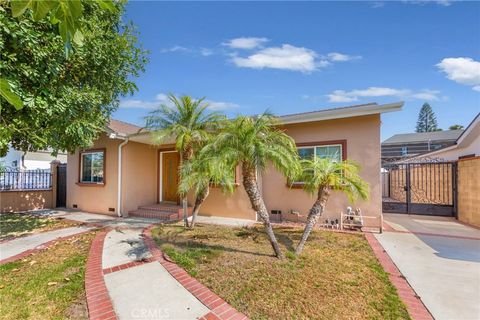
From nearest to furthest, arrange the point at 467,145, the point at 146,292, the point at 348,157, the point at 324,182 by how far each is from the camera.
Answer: the point at 146,292, the point at 324,182, the point at 348,157, the point at 467,145

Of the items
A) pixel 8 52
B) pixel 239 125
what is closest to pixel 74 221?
pixel 8 52

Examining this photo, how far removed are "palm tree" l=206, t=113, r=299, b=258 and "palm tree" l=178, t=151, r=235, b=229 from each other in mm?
233

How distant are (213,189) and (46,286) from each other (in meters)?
7.05

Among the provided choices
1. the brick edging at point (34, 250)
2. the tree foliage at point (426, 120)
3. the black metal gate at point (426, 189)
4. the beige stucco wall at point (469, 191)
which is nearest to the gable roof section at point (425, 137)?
the black metal gate at point (426, 189)

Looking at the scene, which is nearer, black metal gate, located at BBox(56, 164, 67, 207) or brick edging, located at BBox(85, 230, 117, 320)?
brick edging, located at BBox(85, 230, 117, 320)

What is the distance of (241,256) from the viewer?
5.56m

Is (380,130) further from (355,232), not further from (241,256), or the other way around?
(241,256)

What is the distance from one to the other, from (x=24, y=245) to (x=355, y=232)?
1019 centimetres

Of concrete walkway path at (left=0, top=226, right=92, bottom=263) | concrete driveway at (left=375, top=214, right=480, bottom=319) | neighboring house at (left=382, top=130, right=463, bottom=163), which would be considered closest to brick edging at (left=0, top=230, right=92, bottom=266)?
concrete walkway path at (left=0, top=226, right=92, bottom=263)

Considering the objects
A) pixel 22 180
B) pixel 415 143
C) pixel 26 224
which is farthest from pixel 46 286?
pixel 415 143

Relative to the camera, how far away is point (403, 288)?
4.22m

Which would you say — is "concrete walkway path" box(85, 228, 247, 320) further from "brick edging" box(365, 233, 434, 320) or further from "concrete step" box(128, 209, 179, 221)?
"concrete step" box(128, 209, 179, 221)

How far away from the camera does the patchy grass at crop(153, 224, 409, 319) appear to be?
11.9 ft

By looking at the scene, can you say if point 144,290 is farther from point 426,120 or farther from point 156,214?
point 426,120
